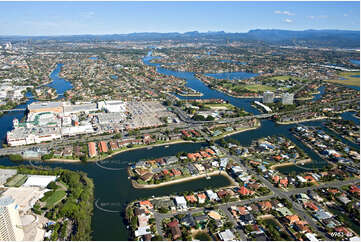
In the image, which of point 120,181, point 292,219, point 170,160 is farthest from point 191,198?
point 292,219

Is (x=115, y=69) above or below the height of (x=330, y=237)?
above

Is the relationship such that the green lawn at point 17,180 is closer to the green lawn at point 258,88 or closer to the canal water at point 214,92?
the canal water at point 214,92

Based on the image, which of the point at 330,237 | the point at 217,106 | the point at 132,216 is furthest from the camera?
the point at 217,106

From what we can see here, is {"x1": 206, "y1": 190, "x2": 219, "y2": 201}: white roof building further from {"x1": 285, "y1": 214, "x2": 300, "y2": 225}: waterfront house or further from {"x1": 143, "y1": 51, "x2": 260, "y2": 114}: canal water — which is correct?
{"x1": 143, "y1": 51, "x2": 260, "y2": 114}: canal water

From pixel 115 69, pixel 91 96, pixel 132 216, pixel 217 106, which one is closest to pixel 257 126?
pixel 217 106

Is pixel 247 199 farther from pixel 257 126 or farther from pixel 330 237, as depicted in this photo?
pixel 257 126

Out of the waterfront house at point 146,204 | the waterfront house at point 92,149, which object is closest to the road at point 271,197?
the waterfront house at point 146,204
